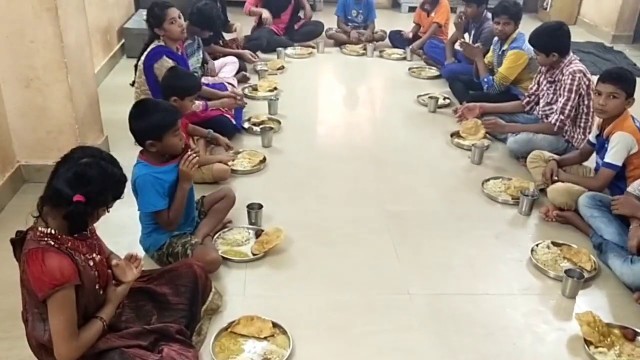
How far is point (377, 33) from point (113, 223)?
11.8ft

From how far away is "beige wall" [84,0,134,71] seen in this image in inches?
177

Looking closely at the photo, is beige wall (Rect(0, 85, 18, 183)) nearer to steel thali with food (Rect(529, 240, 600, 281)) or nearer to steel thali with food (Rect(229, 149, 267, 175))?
steel thali with food (Rect(229, 149, 267, 175))

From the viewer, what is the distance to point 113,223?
2779mm

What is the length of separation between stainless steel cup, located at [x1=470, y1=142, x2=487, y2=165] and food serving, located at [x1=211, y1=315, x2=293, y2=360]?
1.81 metres

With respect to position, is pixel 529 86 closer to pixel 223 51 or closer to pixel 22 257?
pixel 223 51

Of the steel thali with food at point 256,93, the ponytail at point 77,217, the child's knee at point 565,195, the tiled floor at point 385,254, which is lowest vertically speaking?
the tiled floor at point 385,254

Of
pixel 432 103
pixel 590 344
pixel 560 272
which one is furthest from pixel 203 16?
pixel 590 344

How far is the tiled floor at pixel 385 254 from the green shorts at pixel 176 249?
181mm

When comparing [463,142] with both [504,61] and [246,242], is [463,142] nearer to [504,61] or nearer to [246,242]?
[504,61]

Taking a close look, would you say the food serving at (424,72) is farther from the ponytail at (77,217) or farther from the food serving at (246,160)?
the ponytail at (77,217)

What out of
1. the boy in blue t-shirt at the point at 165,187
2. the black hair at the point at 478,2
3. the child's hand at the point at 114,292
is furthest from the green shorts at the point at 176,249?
the black hair at the point at 478,2

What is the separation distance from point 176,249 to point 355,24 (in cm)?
375

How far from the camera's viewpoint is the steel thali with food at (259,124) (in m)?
3.74

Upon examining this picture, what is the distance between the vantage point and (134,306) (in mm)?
1947
